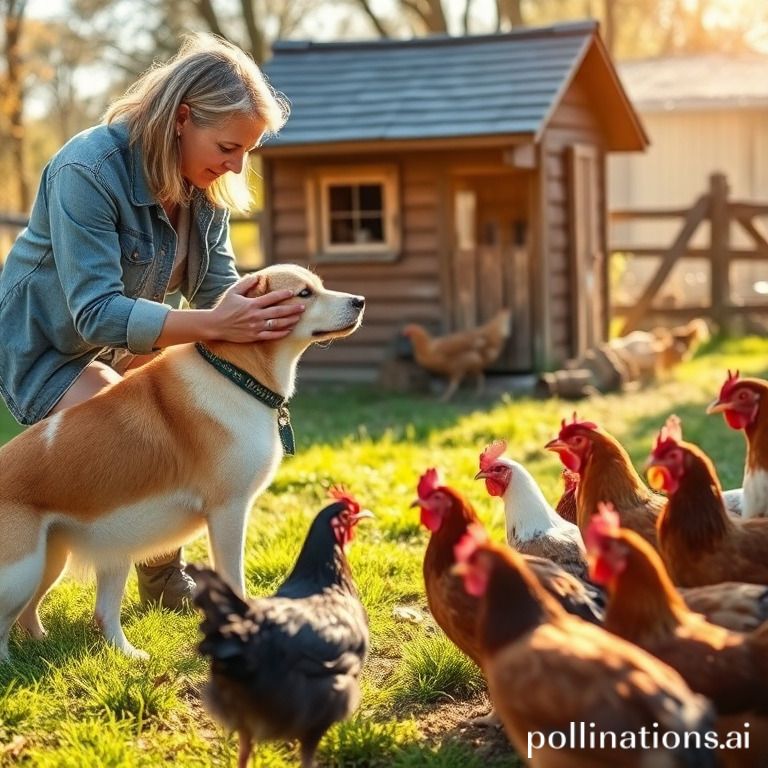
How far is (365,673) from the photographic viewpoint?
420 centimetres

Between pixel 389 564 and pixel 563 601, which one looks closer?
pixel 563 601

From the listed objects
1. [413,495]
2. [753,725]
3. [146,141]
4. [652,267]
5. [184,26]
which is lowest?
[652,267]

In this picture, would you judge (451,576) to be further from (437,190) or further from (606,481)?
(437,190)

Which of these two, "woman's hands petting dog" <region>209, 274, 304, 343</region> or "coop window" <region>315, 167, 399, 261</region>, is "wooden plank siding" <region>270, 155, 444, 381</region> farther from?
"woman's hands petting dog" <region>209, 274, 304, 343</region>

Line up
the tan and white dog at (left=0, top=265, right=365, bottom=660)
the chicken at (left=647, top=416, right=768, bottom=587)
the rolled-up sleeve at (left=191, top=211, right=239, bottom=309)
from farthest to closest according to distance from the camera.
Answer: the rolled-up sleeve at (left=191, top=211, right=239, bottom=309), the tan and white dog at (left=0, top=265, right=365, bottom=660), the chicken at (left=647, top=416, right=768, bottom=587)

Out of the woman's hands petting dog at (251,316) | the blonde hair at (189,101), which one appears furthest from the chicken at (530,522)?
the blonde hair at (189,101)

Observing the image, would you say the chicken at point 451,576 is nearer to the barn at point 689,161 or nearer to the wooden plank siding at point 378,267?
the wooden plank siding at point 378,267

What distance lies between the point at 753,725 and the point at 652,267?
81.1ft

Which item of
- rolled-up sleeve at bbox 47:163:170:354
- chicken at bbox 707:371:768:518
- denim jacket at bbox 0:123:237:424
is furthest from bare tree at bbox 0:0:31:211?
chicken at bbox 707:371:768:518

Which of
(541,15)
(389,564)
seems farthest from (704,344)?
(541,15)

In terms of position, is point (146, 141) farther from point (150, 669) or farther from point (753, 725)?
point (753, 725)

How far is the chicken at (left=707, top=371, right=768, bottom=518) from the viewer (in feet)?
13.2

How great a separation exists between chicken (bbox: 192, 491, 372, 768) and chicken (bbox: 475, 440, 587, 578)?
0.97 metres

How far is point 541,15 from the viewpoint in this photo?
34375 mm
